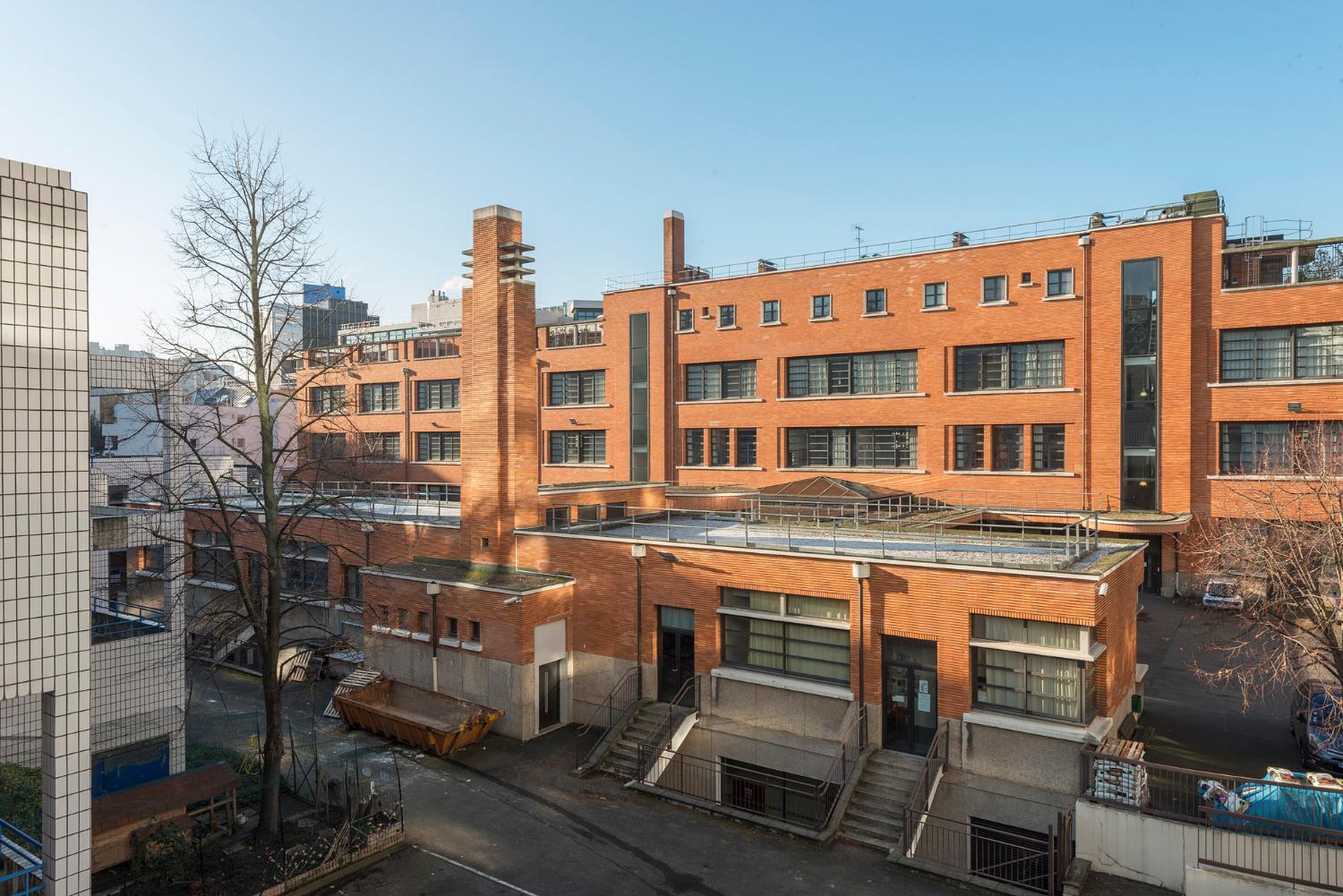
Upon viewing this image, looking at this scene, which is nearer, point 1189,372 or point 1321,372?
point 1321,372

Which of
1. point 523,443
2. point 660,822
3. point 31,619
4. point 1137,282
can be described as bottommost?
point 660,822

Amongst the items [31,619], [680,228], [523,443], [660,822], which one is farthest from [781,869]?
[680,228]

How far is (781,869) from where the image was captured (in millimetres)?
15477

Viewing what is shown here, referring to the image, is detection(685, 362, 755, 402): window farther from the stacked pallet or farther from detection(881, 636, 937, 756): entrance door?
the stacked pallet

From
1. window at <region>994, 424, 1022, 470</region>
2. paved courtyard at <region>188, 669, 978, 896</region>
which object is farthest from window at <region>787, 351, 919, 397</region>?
paved courtyard at <region>188, 669, 978, 896</region>

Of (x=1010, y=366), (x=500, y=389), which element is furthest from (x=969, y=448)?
(x=500, y=389)

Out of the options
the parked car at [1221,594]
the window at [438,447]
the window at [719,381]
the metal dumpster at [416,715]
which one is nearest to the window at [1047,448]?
the parked car at [1221,594]

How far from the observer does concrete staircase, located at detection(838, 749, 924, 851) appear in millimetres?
16500

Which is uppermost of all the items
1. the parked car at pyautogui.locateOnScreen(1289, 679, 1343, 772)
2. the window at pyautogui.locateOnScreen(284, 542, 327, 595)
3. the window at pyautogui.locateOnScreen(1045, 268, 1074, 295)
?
the window at pyautogui.locateOnScreen(1045, 268, 1074, 295)

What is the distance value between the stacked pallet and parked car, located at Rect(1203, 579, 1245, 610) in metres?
19.5

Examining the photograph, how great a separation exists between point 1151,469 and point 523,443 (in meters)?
26.8

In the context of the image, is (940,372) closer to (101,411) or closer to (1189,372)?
(1189,372)

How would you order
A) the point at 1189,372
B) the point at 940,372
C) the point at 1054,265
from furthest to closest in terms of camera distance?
the point at 940,372, the point at 1054,265, the point at 1189,372

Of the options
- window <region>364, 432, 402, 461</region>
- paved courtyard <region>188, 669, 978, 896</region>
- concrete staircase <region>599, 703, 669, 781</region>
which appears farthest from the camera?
window <region>364, 432, 402, 461</region>
